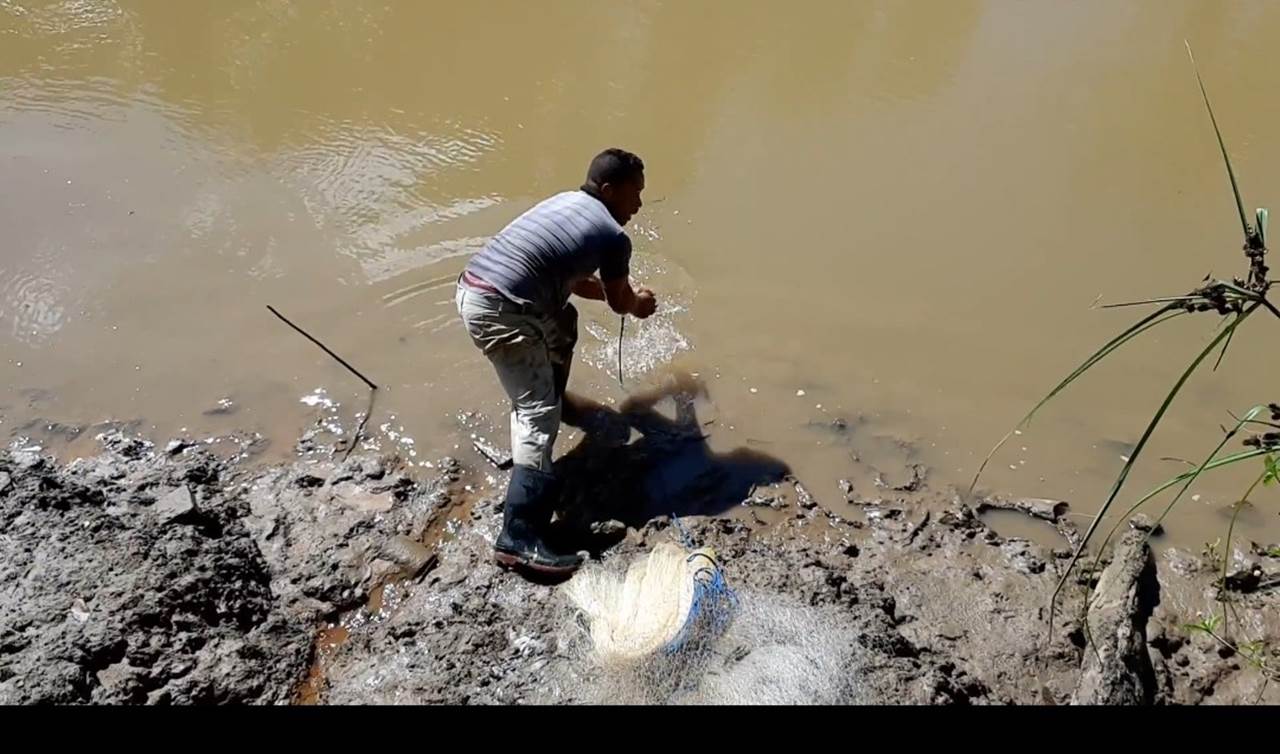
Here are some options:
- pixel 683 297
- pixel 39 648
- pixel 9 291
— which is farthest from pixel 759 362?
pixel 9 291

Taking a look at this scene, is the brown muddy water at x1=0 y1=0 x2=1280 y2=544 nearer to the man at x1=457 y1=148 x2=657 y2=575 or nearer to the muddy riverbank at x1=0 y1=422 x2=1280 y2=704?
Answer: the muddy riverbank at x1=0 y1=422 x2=1280 y2=704

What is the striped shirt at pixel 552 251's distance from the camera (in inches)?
136

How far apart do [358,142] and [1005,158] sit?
4.21 meters

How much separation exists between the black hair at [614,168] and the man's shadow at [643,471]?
1179 mm

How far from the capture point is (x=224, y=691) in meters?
2.94

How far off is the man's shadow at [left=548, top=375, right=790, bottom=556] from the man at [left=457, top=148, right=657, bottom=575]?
236 mm

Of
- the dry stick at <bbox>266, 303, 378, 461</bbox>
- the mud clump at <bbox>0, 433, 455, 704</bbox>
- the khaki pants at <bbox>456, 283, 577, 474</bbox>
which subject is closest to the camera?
the mud clump at <bbox>0, 433, 455, 704</bbox>

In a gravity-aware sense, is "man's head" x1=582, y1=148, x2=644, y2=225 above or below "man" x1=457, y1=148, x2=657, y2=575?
above

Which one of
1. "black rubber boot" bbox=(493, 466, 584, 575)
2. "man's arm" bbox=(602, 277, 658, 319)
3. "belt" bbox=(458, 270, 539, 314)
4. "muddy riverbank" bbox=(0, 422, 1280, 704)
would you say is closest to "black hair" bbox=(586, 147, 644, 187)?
"man's arm" bbox=(602, 277, 658, 319)

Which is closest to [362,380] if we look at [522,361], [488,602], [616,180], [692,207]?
[522,361]

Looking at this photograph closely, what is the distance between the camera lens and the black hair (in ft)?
11.6

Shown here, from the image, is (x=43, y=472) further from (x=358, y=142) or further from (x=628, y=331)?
(x=358, y=142)

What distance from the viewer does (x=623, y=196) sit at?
3629 millimetres

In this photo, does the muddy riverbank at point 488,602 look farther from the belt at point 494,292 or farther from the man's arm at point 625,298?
the belt at point 494,292
